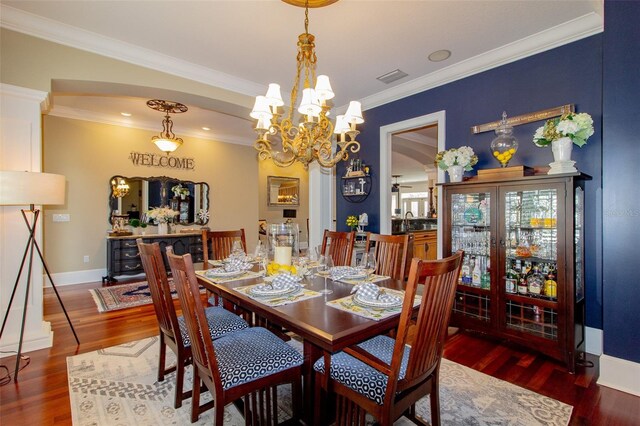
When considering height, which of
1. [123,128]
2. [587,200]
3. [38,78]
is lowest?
[587,200]

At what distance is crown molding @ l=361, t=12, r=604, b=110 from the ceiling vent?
0.21 metres

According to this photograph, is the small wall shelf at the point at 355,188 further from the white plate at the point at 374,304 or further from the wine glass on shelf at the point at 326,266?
Result: the white plate at the point at 374,304

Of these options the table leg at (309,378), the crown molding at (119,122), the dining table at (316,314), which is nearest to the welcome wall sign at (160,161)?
the crown molding at (119,122)

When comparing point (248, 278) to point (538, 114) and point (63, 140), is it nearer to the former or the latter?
point (538, 114)

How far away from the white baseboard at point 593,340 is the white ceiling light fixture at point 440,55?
2915 millimetres

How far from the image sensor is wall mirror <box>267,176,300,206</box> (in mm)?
8836

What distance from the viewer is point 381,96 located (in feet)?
13.6

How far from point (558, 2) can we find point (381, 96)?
2.06 meters

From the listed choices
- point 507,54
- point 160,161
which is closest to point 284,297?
point 507,54

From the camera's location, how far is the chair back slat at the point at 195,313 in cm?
134

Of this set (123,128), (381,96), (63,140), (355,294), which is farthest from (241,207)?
(355,294)

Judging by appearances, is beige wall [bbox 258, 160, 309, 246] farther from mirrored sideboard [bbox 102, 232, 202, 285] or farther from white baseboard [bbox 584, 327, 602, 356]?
white baseboard [bbox 584, 327, 602, 356]

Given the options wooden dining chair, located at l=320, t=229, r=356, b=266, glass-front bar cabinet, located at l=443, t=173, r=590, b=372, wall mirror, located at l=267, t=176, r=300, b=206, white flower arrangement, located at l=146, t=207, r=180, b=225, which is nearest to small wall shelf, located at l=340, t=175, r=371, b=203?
glass-front bar cabinet, located at l=443, t=173, r=590, b=372

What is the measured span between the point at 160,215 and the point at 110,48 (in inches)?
135
